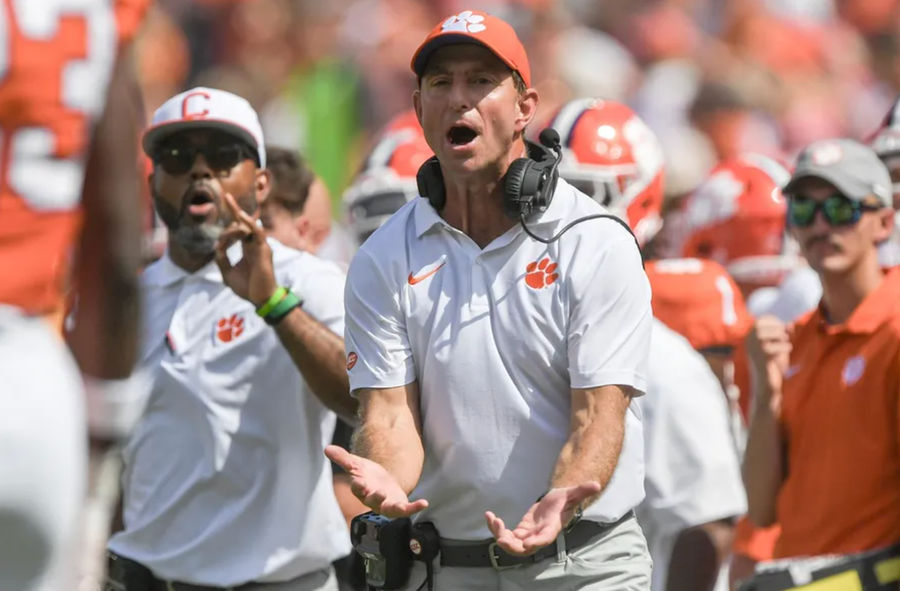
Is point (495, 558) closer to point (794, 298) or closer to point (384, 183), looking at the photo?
point (384, 183)

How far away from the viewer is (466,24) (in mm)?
5395

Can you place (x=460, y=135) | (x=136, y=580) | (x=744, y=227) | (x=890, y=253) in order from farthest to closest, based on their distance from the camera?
(x=744, y=227)
(x=890, y=253)
(x=136, y=580)
(x=460, y=135)

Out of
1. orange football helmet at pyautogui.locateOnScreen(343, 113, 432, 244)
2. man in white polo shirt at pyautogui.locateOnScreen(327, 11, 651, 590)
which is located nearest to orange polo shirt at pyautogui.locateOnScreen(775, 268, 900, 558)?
man in white polo shirt at pyautogui.locateOnScreen(327, 11, 651, 590)

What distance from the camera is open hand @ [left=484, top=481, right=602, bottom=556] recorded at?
4.82 m

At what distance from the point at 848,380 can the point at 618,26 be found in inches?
456

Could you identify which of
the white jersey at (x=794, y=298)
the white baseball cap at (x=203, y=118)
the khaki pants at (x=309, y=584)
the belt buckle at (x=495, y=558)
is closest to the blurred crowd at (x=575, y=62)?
the white jersey at (x=794, y=298)

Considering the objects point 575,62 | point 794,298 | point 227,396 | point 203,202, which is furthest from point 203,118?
point 575,62

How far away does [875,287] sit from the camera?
662 centimetres

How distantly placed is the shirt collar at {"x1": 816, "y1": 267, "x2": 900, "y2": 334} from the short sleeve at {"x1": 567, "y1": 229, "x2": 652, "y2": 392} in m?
1.35

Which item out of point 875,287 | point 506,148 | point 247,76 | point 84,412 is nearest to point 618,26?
point 247,76

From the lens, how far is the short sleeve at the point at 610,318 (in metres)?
5.17

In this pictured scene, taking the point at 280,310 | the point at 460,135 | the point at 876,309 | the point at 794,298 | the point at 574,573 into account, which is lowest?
the point at 574,573

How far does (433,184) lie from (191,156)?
1.36 metres

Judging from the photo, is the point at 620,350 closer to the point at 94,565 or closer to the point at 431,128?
the point at 431,128
